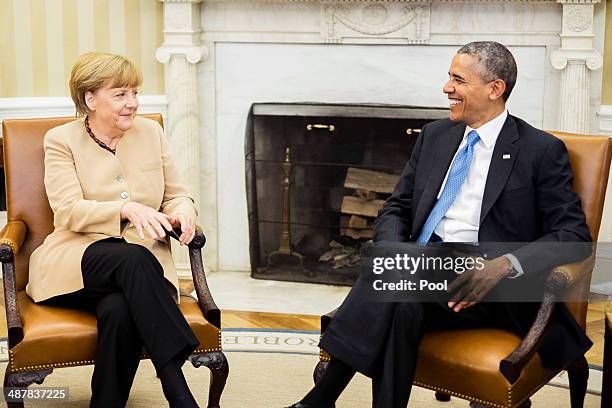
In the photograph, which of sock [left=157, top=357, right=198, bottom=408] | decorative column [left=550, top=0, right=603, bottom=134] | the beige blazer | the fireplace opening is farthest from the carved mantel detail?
sock [left=157, top=357, right=198, bottom=408]

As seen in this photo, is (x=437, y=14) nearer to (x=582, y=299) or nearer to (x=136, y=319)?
(x=582, y=299)

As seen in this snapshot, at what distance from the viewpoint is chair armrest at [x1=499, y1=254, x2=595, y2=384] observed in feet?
8.76

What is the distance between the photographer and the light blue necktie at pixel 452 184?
3045 mm

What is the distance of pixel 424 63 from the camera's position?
4.80 m

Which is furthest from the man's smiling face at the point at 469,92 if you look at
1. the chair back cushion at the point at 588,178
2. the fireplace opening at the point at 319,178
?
the fireplace opening at the point at 319,178

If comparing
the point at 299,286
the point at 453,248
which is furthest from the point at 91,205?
the point at 299,286

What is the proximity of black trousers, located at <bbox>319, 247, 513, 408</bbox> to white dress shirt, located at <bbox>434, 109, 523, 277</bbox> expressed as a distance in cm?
26

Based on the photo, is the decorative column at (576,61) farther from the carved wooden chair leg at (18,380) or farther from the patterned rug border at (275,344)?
the carved wooden chair leg at (18,380)

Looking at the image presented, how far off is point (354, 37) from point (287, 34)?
34cm

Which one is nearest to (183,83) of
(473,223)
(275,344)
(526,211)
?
(275,344)

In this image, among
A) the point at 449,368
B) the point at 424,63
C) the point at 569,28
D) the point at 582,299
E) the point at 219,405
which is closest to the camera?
the point at 449,368

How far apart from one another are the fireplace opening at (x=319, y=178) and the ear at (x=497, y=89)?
1758 mm

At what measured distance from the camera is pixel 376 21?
4.78 metres

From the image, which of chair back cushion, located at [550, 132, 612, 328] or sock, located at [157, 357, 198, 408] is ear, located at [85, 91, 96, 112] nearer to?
sock, located at [157, 357, 198, 408]
